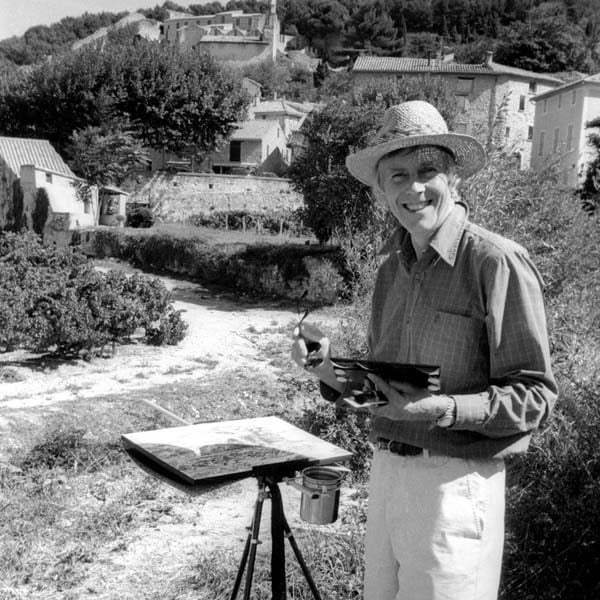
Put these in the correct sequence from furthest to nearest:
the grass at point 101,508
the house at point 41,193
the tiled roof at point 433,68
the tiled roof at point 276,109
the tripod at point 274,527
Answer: the tiled roof at point 276,109 → the tiled roof at point 433,68 → the house at point 41,193 → the grass at point 101,508 → the tripod at point 274,527

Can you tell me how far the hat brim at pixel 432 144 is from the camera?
2029mm

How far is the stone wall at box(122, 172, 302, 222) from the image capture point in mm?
38656

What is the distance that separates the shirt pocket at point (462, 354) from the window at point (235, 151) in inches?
1952

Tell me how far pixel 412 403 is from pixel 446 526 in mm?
358

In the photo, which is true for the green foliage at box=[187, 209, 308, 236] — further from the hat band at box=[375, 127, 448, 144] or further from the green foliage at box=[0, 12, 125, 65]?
the green foliage at box=[0, 12, 125, 65]

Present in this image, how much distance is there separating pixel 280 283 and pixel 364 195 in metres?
2.92

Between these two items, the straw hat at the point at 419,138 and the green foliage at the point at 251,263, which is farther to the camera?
the green foliage at the point at 251,263

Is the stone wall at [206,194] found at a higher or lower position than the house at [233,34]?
lower

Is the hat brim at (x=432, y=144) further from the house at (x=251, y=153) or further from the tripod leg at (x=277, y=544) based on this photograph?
the house at (x=251, y=153)

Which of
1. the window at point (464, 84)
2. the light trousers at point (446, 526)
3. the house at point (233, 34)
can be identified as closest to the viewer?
the light trousers at point (446, 526)

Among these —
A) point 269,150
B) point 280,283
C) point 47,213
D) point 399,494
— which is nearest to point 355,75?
A: point 269,150

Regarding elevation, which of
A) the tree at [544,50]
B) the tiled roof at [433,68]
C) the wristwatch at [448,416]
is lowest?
the wristwatch at [448,416]

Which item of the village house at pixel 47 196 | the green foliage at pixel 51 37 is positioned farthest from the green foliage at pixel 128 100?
A: the green foliage at pixel 51 37

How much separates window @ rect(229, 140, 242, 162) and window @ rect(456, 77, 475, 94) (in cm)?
1546
